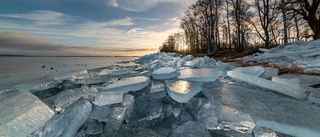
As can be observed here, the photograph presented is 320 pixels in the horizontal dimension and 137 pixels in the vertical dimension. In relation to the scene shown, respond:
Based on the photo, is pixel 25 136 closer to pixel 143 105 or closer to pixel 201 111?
pixel 143 105

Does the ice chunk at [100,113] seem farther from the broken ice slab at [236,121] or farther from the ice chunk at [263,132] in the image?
the ice chunk at [263,132]

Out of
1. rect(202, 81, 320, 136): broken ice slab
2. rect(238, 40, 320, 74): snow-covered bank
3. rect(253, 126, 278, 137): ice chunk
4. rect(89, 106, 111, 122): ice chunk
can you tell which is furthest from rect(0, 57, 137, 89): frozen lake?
rect(238, 40, 320, 74): snow-covered bank

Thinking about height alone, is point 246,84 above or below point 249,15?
below

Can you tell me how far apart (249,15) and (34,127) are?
18988 mm

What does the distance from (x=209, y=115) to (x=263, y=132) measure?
12.2 inches

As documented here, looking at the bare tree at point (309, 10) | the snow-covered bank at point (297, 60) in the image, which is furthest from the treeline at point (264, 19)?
the snow-covered bank at point (297, 60)

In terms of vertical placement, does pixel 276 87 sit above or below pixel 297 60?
below

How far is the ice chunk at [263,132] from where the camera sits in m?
0.92

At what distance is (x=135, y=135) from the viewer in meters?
1.00

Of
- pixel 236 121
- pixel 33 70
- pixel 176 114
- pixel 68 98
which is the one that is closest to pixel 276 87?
pixel 236 121

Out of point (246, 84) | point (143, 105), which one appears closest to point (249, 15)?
point (246, 84)

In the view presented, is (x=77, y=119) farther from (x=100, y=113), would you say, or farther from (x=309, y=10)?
(x=309, y=10)

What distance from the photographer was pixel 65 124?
1.03 metres

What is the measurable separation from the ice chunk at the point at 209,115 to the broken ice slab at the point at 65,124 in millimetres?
799
